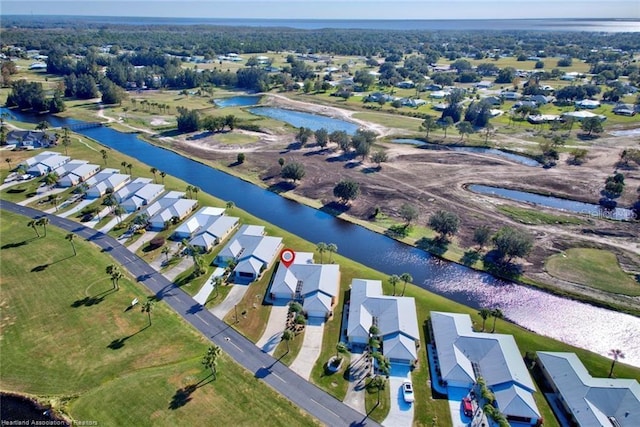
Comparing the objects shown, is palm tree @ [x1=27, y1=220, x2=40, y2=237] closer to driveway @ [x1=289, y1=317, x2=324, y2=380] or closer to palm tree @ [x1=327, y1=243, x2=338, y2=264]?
palm tree @ [x1=327, y1=243, x2=338, y2=264]

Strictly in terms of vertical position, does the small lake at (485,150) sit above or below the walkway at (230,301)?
above

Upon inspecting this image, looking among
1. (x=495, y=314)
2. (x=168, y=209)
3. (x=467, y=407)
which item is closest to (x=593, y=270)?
(x=495, y=314)

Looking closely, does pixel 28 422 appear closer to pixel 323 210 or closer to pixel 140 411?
pixel 140 411

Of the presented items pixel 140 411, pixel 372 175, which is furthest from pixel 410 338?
pixel 372 175

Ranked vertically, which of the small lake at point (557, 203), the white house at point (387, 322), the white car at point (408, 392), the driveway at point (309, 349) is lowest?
the driveway at point (309, 349)

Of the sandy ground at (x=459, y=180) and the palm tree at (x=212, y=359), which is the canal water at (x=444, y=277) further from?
the palm tree at (x=212, y=359)

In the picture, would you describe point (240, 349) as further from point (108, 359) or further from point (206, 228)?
point (206, 228)

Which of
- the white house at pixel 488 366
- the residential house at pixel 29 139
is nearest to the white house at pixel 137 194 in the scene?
the residential house at pixel 29 139
